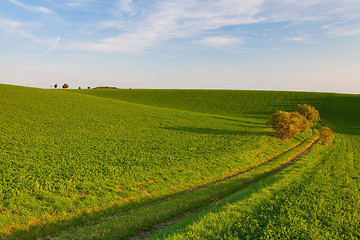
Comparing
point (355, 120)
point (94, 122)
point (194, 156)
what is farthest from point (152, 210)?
point (355, 120)

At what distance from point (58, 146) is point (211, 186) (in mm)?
18796

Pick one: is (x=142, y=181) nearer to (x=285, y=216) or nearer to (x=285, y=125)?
(x=285, y=216)

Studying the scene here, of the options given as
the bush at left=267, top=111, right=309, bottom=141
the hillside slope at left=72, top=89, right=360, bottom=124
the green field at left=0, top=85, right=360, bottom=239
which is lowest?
the green field at left=0, top=85, right=360, bottom=239

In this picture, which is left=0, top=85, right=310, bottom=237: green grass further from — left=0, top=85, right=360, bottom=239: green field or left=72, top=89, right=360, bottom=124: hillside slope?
left=72, top=89, right=360, bottom=124: hillside slope

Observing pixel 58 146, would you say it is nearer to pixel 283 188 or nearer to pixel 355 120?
pixel 283 188

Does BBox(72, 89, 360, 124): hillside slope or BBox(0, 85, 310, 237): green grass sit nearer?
BBox(0, 85, 310, 237): green grass

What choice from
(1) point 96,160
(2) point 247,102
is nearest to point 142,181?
(1) point 96,160

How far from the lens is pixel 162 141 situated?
3372 centimetres

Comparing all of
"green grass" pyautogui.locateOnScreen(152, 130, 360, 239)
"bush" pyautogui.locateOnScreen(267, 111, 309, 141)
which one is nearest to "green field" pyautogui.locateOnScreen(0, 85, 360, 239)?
"green grass" pyautogui.locateOnScreen(152, 130, 360, 239)

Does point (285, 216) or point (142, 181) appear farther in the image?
point (142, 181)

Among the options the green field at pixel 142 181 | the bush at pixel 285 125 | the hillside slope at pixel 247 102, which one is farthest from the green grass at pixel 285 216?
the hillside slope at pixel 247 102

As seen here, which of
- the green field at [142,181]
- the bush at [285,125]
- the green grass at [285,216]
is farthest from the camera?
the bush at [285,125]

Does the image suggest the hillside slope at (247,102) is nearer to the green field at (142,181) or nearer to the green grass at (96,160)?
the green grass at (96,160)

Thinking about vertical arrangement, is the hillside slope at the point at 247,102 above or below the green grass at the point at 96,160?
above
